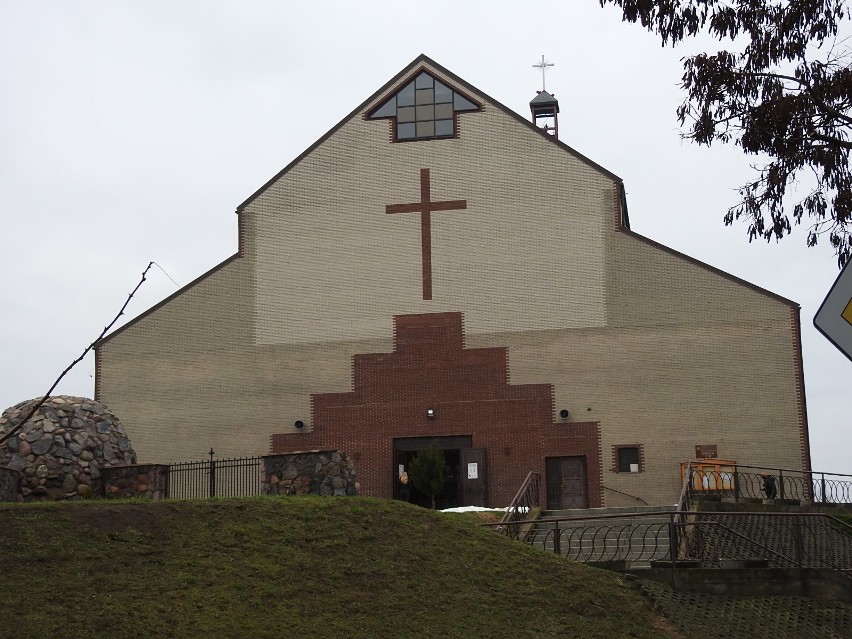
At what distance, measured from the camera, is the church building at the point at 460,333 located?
94.9ft

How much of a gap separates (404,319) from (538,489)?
5748 mm

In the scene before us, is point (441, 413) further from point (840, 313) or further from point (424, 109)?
point (840, 313)

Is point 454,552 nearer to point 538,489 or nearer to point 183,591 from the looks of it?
point 183,591

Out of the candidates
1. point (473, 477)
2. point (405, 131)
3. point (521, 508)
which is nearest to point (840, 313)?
point (521, 508)

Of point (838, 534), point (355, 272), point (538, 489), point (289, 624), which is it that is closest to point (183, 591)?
point (289, 624)

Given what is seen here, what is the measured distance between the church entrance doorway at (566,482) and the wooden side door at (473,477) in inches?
64.7

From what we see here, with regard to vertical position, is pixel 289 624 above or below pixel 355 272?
below

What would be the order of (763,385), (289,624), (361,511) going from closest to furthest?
(289,624)
(361,511)
(763,385)

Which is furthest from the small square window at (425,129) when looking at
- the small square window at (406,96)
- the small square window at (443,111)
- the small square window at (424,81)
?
the small square window at (424,81)

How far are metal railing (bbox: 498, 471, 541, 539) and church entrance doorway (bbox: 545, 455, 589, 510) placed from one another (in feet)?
1.52

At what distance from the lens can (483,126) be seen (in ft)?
104

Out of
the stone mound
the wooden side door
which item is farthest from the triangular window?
the stone mound

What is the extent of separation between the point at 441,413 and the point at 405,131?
8.00 metres

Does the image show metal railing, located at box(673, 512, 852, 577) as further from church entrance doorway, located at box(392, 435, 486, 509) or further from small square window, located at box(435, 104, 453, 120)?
small square window, located at box(435, 104, 453, 120)
